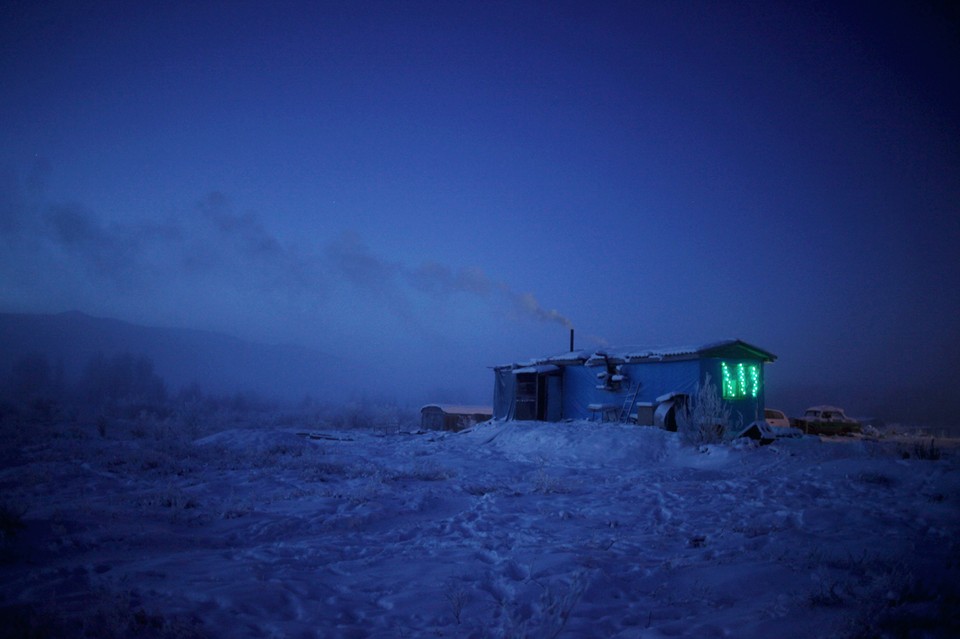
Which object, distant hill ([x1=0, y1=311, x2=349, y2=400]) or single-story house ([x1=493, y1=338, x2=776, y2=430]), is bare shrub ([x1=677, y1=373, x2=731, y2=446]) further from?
distant hill ([x1=0, y1=311, x2=349, y2=400])

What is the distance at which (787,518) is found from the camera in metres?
6.55

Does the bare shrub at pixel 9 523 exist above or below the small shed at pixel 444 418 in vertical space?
above

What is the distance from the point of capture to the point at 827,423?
2544 cm

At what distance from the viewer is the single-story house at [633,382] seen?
18.1 meters

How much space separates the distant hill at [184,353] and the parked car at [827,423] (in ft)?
327

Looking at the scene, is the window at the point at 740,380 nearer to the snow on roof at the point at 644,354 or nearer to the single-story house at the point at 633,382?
the single-story house at the point at 633,382

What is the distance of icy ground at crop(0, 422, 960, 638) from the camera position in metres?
3.44

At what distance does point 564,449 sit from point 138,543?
12.1 meters

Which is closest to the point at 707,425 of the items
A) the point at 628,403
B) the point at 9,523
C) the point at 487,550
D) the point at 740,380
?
the point at 628,403

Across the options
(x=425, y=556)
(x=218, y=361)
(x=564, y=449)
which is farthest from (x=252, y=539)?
(x=218, y=361)

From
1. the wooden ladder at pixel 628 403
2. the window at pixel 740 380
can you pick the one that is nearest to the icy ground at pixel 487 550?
the window at pixel 740 380

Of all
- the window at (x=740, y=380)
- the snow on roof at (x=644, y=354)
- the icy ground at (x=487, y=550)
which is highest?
the snow on roof at (x=644, y=354)

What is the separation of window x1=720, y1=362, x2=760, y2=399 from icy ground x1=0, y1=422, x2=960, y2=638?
7224 mm

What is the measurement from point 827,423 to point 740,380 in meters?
11.1
